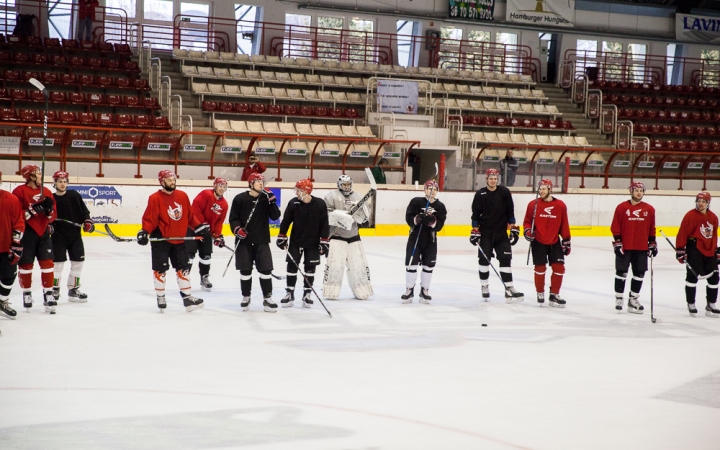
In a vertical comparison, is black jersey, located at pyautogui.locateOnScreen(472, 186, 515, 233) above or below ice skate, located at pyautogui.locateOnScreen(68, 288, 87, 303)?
above

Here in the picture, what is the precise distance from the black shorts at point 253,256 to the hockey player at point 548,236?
10.0ft

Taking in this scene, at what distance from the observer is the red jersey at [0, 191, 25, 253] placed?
290 inches

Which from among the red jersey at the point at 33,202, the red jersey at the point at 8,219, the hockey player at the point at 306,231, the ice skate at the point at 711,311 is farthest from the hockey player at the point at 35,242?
the ice skate at the point at 711,311

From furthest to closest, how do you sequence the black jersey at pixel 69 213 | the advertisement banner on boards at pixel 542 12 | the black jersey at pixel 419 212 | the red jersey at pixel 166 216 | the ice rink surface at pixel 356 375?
1. the advertisement banner on boards at pixel 542 12
2. the black jersey at pixel 419 212
3. the black jersey at pixel 69 213
4. the red jersey at pixel 166 216
5. the ice rink surface at pixel 356 375

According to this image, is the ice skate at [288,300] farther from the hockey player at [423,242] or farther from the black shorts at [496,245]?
the black shorts at [496,245]

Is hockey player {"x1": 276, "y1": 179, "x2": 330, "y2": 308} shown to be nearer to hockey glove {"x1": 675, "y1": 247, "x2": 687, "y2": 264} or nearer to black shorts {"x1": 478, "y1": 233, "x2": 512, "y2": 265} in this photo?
black shorts {"x1": 478, "y1": 233, "x2": 512, "y2": 265}

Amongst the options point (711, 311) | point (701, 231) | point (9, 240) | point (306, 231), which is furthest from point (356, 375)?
point (711, 311)

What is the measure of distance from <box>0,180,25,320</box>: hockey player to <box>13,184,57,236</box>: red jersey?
50 centimetres

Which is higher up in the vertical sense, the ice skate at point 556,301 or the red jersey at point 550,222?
the red jersey at point 550,222

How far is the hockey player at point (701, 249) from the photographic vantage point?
29.3 ft

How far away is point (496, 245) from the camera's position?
10000 millimetres

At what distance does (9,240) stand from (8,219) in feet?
0.66

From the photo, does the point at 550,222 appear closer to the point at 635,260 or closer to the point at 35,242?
the point at 635,260

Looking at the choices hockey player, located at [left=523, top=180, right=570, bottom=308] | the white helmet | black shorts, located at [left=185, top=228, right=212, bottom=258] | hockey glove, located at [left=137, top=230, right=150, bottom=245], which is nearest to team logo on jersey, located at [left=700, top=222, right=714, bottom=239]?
hockey player, located at [left=523, top=180, right=570, bottom=308]
